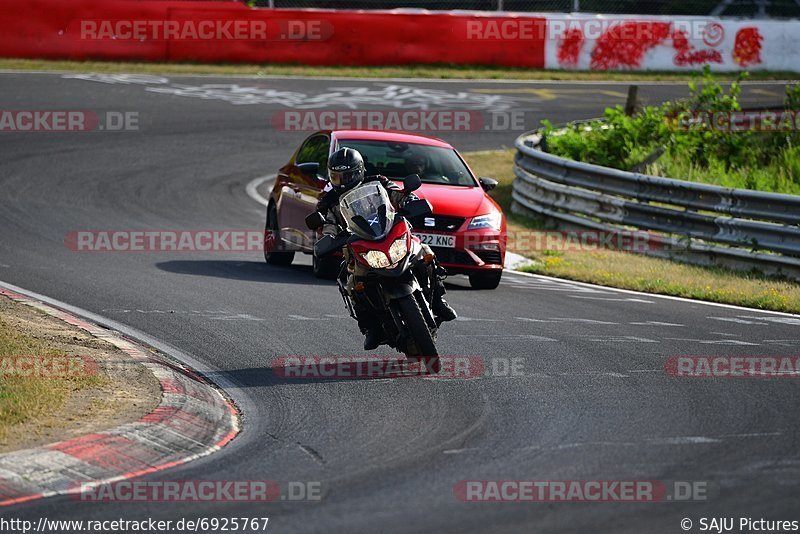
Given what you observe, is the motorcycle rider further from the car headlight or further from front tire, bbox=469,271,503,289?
front tire, bbox=469,271,503,289

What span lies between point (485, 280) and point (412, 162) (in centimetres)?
168

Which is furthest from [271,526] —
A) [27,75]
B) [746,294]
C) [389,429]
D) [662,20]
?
[662,20]

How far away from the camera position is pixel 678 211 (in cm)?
1612

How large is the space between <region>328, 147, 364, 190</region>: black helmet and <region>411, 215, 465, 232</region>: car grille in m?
3.63

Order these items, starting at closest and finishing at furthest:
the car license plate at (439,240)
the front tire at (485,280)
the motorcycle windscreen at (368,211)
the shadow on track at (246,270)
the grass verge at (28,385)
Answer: the grass verge at (28,385)
the motorcycle windscreen at (368,211)
the car license plate at (439,240)
the front tire at (485,280)
the shadow on track at (246,270)

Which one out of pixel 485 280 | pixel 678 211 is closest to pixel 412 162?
pixel 485 280

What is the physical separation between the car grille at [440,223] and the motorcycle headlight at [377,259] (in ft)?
13.5

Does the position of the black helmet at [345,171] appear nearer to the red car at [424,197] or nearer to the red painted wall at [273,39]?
the red car at [424,197]

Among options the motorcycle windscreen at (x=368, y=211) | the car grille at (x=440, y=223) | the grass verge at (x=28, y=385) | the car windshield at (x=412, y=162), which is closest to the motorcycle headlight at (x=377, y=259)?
the motorcycle windscreen at (x=368, y=211)

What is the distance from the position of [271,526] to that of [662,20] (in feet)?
98.1

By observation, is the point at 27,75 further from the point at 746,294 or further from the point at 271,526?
the point at 271,526

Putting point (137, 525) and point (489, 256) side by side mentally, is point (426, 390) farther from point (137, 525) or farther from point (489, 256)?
point (489, 256)

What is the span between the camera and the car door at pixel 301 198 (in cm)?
1349

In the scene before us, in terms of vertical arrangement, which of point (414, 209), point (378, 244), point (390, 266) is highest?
point (414, 209)
